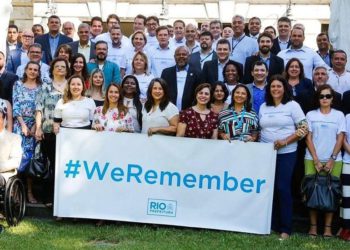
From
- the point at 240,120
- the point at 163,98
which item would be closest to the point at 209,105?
the point at 240,120

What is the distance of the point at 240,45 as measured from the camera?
9484 millimetres

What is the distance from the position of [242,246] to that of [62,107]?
2756 millimetres

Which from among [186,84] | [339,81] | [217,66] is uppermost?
[217,66]

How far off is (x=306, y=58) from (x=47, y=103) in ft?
12.4

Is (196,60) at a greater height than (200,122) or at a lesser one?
greater

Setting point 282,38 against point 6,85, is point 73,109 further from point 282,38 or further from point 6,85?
point 282,38

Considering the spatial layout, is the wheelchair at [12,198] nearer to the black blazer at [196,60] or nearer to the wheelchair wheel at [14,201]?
the wheelchair wheel at [14,201]

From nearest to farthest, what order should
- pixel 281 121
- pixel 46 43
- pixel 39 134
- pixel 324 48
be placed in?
pixel 281 121, pixel 39 134, pixel 324 48, pixel 46 43

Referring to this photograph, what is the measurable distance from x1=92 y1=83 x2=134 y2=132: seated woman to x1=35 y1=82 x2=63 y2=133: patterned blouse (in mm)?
608

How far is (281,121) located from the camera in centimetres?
686

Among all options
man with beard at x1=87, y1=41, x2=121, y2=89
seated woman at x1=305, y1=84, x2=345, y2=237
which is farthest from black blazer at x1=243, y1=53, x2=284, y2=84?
man with beard at x1=87, y1=41, x2=121, y2=89

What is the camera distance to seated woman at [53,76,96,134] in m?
7.28

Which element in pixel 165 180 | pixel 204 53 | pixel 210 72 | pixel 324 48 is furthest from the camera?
pixel 324 48

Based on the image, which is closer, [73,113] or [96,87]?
[73,113]
